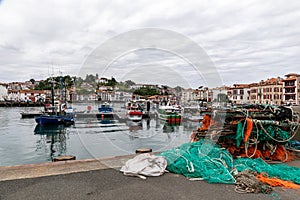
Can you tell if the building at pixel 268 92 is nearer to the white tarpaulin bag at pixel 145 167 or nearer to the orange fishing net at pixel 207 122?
the orange fishing net at pixel 207 122

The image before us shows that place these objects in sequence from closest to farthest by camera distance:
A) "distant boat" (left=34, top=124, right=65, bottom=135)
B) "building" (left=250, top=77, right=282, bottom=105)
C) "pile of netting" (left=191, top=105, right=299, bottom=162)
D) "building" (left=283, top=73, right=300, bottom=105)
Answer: "pile of netting" (left=191, top=105, right=299, bottom=162), "distant boat" (left=34, top=124, right=65, bottom=135), "building" (left=283, top=73, right=300, bottom=105), "building" (left=250, top=77, right=282, bottom=105)

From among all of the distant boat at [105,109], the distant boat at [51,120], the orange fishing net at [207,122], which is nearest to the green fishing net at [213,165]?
the orange fishing net at [207,122]

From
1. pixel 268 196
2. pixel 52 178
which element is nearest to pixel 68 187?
pixel 52 178

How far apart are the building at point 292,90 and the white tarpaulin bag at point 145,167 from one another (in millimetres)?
69455

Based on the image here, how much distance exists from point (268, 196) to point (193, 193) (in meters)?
1.03

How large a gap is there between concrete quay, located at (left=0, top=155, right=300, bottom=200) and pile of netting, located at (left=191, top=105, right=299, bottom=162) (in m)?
1.64

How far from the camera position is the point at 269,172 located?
13.9 ft

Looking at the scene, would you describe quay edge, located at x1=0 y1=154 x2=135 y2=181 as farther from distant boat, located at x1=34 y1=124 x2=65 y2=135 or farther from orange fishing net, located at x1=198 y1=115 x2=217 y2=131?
distant boat, located at x1=34 y1=124 x2=65 y2=135

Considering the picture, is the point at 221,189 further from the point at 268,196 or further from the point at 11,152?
the point at 11,152

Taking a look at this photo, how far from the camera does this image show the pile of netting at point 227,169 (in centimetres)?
375

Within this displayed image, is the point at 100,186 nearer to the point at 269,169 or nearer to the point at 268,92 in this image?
the point at 269,169

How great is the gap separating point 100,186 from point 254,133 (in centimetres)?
344

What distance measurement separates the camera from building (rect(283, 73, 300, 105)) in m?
64.3

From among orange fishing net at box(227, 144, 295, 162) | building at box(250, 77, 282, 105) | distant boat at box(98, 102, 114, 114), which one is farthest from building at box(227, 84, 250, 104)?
orange fishing net at box(227, 144, 295, 162)
